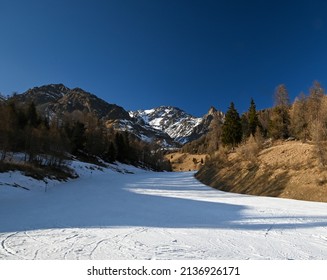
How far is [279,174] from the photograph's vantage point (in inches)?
984

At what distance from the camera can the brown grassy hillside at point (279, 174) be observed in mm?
20580

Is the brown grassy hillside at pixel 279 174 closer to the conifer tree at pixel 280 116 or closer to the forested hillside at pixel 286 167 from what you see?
the forested hillside at pixel 286 167

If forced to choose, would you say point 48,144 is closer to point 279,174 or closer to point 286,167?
point 279,174

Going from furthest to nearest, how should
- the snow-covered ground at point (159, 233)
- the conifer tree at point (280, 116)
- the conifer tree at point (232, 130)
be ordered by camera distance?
1. the conifer tree at point (232, 130)
2. the conifer tree at point (280, 116)
3. the snow-covered ground at point (159, 233)

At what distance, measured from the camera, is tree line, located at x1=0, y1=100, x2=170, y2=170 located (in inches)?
1331

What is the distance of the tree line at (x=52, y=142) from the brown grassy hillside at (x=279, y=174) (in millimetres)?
24971

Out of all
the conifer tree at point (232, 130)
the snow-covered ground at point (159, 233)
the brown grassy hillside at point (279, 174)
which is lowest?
the snow-covered ground at point (159, 233)

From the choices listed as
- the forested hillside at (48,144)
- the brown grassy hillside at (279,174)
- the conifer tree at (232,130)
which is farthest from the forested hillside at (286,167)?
the forested hillside at (48,144)

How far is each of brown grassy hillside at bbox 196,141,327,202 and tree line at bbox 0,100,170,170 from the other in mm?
24971

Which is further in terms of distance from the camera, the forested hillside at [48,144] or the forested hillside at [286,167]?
the forested hillside at [48,144]

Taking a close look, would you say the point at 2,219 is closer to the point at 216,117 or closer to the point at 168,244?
the point at 168,244

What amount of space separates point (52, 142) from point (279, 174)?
31.8 metres

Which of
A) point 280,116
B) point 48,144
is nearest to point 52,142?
point 48,144
